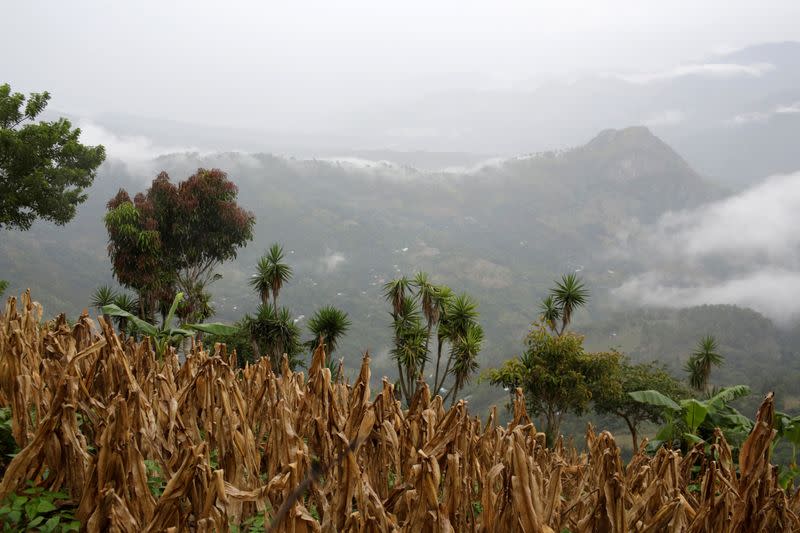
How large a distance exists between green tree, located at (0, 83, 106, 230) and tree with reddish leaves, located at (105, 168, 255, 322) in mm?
1780

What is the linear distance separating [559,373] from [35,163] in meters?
19.6

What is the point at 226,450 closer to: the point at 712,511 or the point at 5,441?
the point at 5,441

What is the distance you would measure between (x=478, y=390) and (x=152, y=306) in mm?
70291

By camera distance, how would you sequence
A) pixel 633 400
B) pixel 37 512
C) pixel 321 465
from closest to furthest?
pixel 321 465 < pixel 37 512 < pixel 633 400

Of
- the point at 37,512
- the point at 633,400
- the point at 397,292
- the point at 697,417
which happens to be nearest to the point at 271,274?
the point at 397,292

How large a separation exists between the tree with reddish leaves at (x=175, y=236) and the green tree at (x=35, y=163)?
1780 millimetres

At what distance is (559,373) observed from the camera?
22.0m

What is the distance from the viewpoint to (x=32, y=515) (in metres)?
2.41

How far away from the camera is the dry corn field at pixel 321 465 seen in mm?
2260

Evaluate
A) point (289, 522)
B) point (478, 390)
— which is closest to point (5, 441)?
point (289, 522)

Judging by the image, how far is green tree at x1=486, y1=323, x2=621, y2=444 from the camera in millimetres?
21828

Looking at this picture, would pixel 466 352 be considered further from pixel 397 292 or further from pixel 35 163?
pixel 35 163

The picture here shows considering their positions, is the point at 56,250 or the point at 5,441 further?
the point at 56,250

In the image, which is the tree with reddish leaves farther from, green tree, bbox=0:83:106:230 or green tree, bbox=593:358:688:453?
green tree, bbox=593:358:688:453
